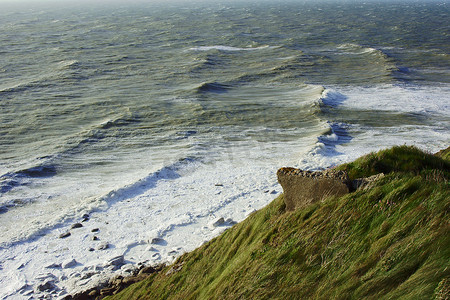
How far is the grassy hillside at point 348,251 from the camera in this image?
5.22 m

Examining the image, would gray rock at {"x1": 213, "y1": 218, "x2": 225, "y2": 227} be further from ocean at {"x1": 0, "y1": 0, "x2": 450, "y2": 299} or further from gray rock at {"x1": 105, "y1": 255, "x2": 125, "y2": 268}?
gray rock at {"x1": 105, "y1": 255, "x2": 125, "y2": 268}

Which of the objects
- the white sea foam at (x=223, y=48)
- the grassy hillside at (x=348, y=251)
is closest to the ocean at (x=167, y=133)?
the white sea foam at (x=223, y=48)

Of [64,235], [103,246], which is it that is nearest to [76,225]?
[64,235]

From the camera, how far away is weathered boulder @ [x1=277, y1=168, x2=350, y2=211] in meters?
7.11

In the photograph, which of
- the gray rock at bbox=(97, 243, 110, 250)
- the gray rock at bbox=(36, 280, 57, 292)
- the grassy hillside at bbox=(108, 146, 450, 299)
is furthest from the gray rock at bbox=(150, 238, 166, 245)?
the grassy hillside at bbox=(108, 146, 450, 299)

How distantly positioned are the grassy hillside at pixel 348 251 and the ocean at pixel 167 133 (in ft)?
10.6

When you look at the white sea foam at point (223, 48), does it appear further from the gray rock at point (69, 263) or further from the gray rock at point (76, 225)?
the gray rock at point (69, 263)

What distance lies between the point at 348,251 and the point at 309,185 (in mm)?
1782

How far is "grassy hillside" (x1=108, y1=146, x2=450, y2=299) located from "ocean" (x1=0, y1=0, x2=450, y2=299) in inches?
127

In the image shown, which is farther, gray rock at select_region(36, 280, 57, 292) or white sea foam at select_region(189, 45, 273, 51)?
white sea foam at select_region(189, 45, 273, 51)

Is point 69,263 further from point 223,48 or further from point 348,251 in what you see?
point 223,48

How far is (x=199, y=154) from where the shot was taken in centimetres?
1767

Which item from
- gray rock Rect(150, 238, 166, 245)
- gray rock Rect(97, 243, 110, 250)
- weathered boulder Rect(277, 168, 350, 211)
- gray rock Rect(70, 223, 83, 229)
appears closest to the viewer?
weathered boulder Rect(277, 168, 350, 211)

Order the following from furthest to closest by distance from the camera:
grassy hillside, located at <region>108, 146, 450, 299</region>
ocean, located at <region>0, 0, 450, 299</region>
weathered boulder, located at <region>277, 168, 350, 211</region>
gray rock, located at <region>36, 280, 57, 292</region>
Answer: ocean, located at <region>0, 0, 450, 299</region>, gray rock, located at <region>36, 280, 57, 292</region>, weathered boulder, located at <region>277, 168, 350, 211</region>, grassy hillside, located at <region>108, 146, 450, 299</region>
